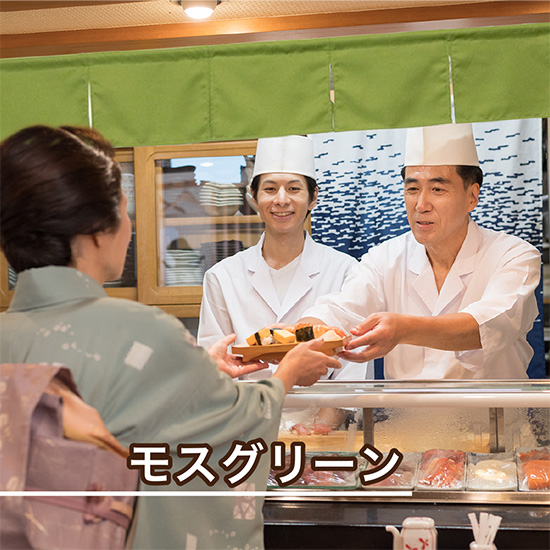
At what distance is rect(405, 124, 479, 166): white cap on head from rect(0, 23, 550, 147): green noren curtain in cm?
40

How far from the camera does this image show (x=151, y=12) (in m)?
3.10

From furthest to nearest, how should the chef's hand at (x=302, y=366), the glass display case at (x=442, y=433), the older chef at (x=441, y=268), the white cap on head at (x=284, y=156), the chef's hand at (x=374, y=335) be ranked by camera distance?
the white cap on head at (x=284, y=156) → the older chef at (x=441, y=268) → the chef's hand at (x=374, y=335) → the glass display case at (x=442, y=433) → the chef's hand at (x=302, y=366)

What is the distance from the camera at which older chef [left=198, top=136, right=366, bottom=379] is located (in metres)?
3.21

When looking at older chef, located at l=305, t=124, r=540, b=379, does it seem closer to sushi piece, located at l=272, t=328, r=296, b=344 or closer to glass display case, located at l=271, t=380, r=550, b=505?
glass display case, located at l=271, t=380, r=550, b=505

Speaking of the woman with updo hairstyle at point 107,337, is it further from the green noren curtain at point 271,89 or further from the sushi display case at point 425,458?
the green noren curtain at point 271,89

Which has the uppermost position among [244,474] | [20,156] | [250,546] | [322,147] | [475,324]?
[322,147]

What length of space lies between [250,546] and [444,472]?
29.5 inches

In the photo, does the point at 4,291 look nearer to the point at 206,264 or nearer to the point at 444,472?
the point at 206,264

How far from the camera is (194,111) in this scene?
2773mm

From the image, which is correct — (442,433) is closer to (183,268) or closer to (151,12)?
(183,268)

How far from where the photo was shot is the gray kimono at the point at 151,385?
1431 millimetres

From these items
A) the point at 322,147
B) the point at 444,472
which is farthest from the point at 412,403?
the point at 322,147

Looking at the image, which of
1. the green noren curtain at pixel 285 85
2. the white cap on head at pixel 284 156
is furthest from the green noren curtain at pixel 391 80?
the white cap on head at pixel 284 156

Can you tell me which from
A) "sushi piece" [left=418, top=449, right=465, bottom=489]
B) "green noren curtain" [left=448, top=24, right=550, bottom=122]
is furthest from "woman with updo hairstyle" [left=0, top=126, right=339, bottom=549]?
"green noren curtain" [left=448, top=24, right=550, bottom=122]
